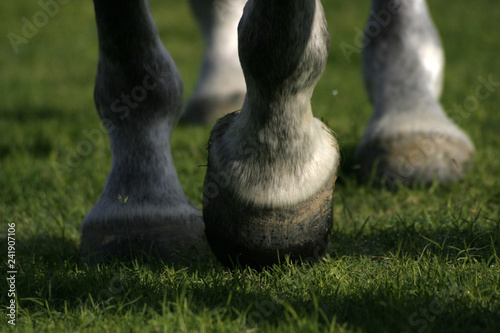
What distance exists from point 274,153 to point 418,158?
1469 millimetres

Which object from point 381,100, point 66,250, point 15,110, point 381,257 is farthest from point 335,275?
point 15,110

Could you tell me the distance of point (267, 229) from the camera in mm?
1823

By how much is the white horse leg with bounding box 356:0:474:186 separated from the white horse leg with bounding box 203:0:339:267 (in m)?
1.15

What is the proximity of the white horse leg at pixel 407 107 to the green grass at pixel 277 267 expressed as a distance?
0.13m

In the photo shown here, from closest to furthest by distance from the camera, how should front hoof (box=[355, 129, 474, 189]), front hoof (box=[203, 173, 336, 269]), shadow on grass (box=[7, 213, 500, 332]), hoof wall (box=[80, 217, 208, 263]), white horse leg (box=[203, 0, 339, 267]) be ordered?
shadow on grass (box=[7, 213, 500, 332]), white horse leg (box=[203, 0, 339, 267]), front hoof (box=[203, 173, 336, 269]), hoof wall (box=[80, 217, 208, 263]), front hoof (box=[355, 129, 474, 189])

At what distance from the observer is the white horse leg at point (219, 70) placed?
447cm

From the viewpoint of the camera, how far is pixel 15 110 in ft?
17.2

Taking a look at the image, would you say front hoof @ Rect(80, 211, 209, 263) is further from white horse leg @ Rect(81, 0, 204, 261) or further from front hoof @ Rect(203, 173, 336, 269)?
front hoof @ Rect(203, 173, 336, 269)

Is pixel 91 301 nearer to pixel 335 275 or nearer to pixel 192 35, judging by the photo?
pixel 335 275

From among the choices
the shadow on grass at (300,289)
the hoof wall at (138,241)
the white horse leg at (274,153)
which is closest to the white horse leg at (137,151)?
the hoof wall at (138,241)

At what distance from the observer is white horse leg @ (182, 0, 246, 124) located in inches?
176

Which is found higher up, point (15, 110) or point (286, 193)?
point (286, 193)

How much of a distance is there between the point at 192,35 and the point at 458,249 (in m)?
8.24

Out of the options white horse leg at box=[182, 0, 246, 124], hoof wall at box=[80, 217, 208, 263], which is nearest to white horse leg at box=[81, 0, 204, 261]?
hoof wall at box=[80, 217, 208, 263]
